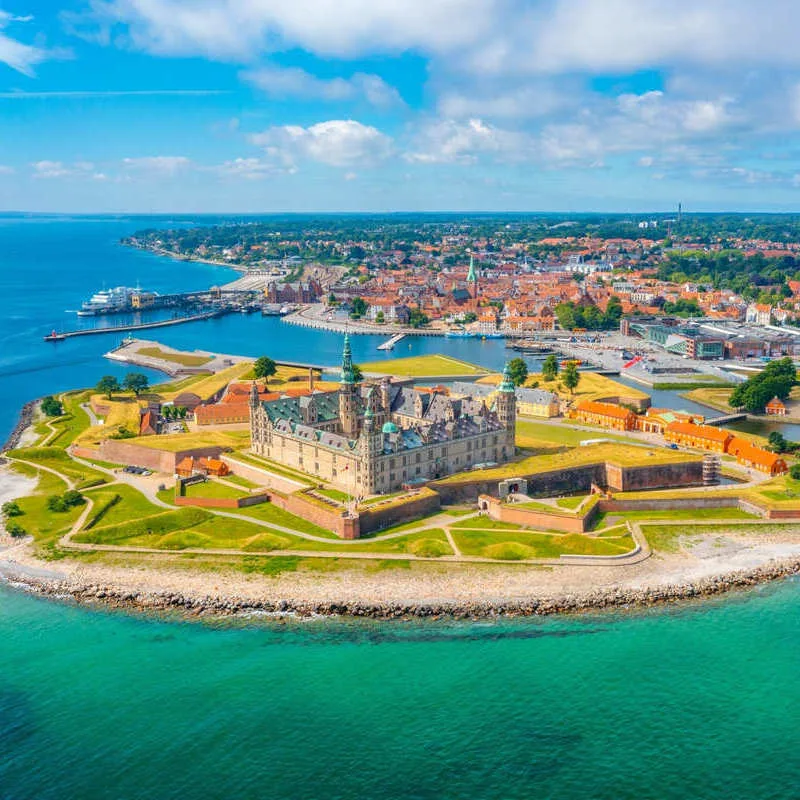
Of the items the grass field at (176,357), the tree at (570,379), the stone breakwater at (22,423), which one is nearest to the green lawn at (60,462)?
the stone breakwater at (22,423)

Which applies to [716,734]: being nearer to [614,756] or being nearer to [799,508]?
[614,756]

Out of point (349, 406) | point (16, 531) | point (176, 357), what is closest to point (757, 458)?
point (349, 406)

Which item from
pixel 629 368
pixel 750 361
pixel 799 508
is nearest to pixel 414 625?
pixel 799 508

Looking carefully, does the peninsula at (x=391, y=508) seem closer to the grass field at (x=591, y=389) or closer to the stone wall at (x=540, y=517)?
the stone wall at (x=540, y=517)

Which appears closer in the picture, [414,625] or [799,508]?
[414,625]

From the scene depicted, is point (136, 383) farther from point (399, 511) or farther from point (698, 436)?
point (698, 436)

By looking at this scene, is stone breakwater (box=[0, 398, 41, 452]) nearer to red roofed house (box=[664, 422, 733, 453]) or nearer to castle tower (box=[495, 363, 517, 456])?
castle tower (box=[495, 363, 517, 456])

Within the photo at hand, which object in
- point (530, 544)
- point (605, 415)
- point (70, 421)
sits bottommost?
point (70, 421)
